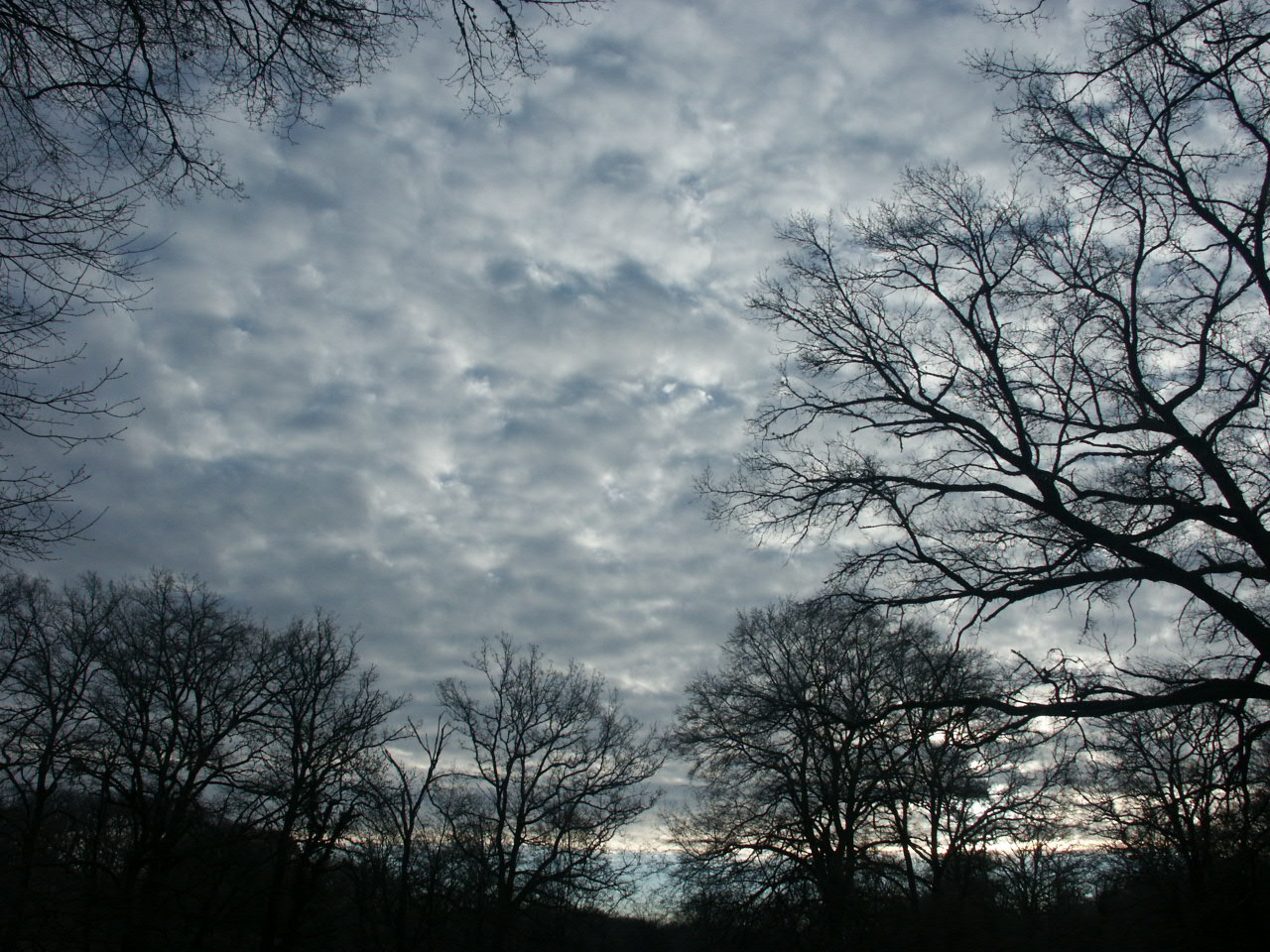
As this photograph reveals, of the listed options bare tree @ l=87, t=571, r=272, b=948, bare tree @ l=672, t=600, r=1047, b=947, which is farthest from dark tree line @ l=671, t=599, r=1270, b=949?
bare tree @ l=87, t=571, r=272, b=948

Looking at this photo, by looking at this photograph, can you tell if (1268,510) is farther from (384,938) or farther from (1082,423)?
(384,938)

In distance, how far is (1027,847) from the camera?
27547mm

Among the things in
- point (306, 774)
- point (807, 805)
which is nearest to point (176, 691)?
point (306, 774)

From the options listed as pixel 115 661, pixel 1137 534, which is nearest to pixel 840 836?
pixel 1137 534

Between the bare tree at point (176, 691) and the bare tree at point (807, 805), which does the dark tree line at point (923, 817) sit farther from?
the bare tree at point (176, 691)

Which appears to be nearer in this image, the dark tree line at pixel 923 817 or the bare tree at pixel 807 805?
the dark tree line at pixel 923 817

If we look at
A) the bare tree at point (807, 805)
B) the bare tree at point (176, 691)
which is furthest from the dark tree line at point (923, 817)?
the bare tree at point (176, 691)

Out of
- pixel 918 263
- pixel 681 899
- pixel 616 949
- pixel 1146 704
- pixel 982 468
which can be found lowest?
pixel 616 949

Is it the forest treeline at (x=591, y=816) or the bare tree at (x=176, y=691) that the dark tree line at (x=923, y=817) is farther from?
the bare tree at (x=176, y=691)

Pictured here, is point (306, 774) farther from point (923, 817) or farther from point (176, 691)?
point (923, 817)

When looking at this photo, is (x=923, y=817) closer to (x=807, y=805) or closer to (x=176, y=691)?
(x=807, y=805)

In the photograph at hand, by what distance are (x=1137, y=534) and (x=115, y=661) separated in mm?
24873

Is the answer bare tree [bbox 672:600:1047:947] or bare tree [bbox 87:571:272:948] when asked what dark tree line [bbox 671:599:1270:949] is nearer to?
bare tree [bbox 672:600:1047:947]

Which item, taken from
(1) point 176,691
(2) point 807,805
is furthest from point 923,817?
(1) point 176,691
